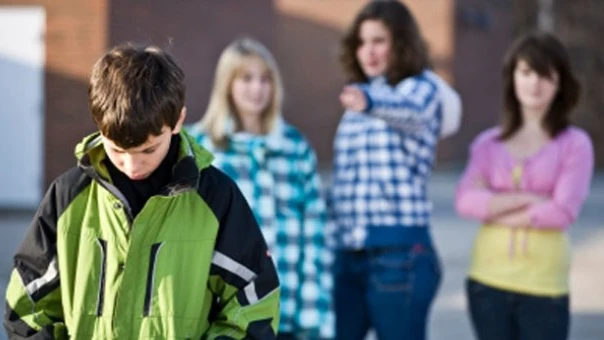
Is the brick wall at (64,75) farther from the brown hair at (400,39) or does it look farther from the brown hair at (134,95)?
the brown hair at (134,95)

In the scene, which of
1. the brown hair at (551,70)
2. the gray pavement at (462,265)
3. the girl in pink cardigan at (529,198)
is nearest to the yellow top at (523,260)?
the girl in pink cardigan at (529,198)

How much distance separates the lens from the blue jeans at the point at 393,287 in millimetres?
4680

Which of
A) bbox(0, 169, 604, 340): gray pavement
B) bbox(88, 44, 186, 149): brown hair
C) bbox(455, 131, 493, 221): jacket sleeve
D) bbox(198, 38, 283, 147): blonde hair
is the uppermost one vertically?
bbox(88, 44, 186, 149): brown hair

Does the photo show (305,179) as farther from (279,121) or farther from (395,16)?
(395,16)

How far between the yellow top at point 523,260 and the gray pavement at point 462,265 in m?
2.81

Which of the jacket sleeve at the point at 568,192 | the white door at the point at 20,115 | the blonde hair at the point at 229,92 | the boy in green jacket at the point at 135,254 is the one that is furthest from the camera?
the white door at the point at 20,115

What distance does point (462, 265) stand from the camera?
36.9ft

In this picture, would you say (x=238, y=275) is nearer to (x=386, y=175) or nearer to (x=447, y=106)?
(x=386, y=175)

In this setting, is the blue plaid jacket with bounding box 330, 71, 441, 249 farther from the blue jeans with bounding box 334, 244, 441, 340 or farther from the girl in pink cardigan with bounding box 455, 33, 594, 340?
the girl in pink cardigan with bounding box 455, 33, 594, 340

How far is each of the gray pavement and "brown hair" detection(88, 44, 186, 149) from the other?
3915mm

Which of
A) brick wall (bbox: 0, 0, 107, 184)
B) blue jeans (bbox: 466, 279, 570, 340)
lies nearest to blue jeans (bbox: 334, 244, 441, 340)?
→ blue jeans (bbox: 466, 279, 570, 340)

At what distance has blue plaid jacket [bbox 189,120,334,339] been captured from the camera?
479 centimetres

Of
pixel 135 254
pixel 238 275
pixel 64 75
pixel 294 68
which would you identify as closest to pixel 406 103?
pixel 238 275

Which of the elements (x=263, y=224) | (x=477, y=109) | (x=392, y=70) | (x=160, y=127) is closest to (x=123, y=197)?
(x=160, y=127)
